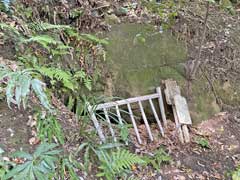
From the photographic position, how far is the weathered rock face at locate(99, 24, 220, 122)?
13.5 feet

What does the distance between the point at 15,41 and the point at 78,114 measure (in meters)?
0.98

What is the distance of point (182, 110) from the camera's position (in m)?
4.02

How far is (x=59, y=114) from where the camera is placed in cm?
314

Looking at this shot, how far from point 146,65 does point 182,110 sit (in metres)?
0.74

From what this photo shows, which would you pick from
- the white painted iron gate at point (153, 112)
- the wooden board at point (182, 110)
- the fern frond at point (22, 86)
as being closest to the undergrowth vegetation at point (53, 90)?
the fern frond at point (22, 86)

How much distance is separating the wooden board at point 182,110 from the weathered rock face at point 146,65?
0.26m

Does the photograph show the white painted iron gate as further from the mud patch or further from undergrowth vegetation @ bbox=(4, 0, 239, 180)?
the mud patch

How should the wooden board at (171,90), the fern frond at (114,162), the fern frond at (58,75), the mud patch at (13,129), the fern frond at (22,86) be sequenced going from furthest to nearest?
the wooden board at (171,90)
the fern frond at (58,75)
the fern frond at (114,162)
the mud patch at (13,129)
the fern frond at (22,86)

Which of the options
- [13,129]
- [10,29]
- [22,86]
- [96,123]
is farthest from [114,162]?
[10,29]

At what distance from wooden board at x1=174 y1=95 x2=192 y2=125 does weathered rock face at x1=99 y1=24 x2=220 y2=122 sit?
26 centimetres

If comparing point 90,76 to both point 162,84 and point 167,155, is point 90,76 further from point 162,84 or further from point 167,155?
point 167,155

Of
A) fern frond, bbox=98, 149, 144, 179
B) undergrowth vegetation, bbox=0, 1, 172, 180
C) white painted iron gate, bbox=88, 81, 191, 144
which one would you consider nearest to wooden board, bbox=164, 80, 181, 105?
white painted iron gate, bbox=88, 81, 191, 144

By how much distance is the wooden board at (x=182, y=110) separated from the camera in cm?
397

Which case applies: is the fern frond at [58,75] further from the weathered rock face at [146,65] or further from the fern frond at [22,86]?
the fern frond at [22,86]
